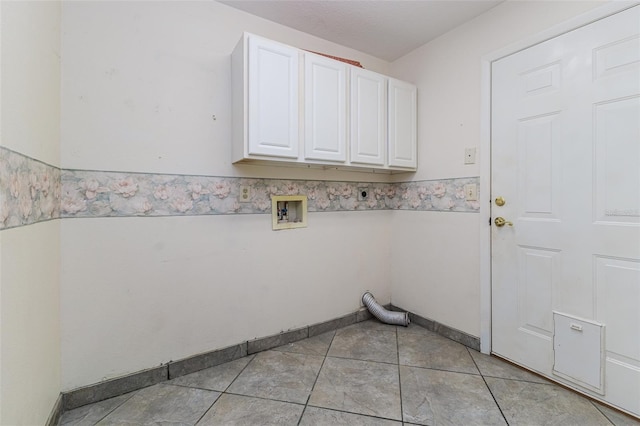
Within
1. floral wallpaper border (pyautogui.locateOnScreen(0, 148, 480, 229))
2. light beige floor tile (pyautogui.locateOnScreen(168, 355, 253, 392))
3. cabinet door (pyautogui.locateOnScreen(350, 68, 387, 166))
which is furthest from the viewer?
cabinet door (pyautogui.locateOnScreen(350, 68, 387, 166))

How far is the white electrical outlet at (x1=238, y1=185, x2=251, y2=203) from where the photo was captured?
192cm

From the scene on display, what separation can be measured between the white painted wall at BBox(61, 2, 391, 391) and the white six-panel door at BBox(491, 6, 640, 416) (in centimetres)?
142

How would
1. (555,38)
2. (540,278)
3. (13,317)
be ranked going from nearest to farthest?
1. (13,317)
2. (555,38)
3. (540,278)

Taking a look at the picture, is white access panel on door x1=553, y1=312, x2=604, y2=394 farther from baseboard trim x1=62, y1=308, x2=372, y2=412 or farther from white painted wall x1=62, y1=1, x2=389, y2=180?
white painted wall x1=62, y1=1, x2=389, y2=180

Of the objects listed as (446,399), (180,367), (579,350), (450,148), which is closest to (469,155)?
(450,148)

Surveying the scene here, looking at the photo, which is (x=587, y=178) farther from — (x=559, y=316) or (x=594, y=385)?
(x=594, y=385)

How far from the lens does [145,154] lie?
1.61m

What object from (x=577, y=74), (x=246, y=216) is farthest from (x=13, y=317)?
(x=577, y=74)

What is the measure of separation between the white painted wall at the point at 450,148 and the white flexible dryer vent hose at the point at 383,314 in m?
0.16

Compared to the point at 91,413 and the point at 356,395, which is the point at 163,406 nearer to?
the point at 91,413

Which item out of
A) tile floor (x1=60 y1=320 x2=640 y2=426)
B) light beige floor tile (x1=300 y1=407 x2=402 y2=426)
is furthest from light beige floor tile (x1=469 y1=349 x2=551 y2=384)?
light beige floor tile (x1=300 y1=407 x2=402 y2=426)

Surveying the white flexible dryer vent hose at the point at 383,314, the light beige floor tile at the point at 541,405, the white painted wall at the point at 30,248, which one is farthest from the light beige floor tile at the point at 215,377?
the light beige floor tile at the point at 541,405

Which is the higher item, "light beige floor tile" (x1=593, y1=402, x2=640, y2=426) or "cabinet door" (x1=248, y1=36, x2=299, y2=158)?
"cabinet door" (x1=248, y1=36, x2=299, y2=158)

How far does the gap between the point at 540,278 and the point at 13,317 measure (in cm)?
248
